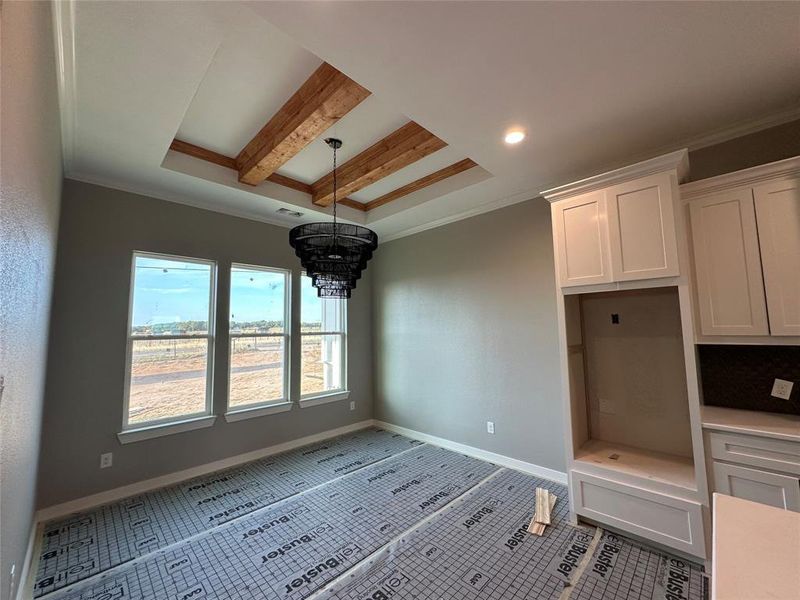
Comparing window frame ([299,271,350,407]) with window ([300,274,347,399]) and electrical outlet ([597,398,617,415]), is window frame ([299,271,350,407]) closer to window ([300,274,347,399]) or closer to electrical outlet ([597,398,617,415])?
window ([300,274,347,399])

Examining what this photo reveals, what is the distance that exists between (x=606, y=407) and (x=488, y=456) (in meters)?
1.43

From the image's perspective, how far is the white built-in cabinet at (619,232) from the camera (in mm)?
2225

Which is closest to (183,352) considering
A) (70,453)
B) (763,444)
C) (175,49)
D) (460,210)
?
(70,453)

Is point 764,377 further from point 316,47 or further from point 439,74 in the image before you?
point 316,47

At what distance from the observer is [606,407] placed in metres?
2.96

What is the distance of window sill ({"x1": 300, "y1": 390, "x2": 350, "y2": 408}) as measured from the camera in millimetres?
4426

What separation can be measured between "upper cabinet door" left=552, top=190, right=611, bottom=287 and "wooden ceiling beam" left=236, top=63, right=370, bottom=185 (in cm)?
176

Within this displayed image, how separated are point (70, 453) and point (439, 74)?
412 centimetres

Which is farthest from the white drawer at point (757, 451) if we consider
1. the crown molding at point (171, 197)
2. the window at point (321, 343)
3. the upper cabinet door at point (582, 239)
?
the crown molding at point (171, 197)

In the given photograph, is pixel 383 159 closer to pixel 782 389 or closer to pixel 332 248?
pixel 332 248

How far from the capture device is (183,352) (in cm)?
355

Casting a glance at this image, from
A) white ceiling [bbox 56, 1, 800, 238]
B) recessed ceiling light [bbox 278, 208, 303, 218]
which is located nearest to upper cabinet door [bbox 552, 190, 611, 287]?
white ceiling [bbox 56, 1, 800, 238]

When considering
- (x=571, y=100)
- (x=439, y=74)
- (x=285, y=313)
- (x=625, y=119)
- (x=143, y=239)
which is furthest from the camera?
(x=285, y=313)

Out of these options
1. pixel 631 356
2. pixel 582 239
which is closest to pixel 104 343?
pixel 582 239
